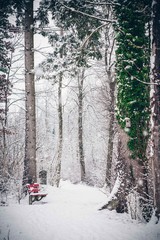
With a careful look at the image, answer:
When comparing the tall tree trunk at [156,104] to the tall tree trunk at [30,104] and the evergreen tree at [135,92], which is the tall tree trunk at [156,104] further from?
the tall tree trunk at [30,104]

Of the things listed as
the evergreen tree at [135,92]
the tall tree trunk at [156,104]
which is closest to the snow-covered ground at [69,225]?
the tall tree trunk at [156,104]

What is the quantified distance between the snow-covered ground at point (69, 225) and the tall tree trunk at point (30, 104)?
2.21 metres

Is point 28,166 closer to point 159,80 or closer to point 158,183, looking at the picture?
point 158,183

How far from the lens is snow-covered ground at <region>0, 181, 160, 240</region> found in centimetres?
461

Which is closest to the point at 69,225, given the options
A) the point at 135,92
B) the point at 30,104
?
the point at 135,92

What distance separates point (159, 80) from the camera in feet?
16.4

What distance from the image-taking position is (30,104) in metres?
8.84

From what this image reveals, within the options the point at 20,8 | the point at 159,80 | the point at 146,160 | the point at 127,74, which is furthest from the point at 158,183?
the point at 20,8

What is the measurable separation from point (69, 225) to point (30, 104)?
17.2ft

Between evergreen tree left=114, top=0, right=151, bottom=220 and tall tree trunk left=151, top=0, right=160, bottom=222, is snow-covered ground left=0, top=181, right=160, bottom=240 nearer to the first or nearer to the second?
tall tree trunk left=151, top=0, right=160, bottom=222

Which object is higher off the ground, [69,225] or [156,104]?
[156,104]

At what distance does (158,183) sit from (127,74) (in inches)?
122

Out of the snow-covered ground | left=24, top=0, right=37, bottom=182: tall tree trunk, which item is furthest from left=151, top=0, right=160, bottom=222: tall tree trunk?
left=24, top=0, right=37, bottom=182: tall tree trunk

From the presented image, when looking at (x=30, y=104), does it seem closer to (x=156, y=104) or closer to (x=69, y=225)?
(x=69, y=225)
